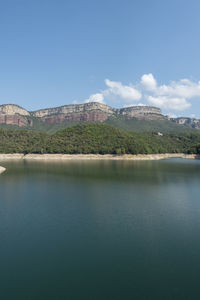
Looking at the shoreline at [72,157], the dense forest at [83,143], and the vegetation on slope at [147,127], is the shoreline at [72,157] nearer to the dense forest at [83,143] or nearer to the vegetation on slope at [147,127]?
the dense forest at [83,143]

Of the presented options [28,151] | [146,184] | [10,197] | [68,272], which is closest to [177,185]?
[146,184]

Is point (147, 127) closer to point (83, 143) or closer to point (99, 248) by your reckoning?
point (83, 143)

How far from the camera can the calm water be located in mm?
10453

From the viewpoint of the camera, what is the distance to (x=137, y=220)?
19.2 m

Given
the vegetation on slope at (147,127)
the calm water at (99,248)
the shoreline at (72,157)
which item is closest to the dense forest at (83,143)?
the shoreline at (72,157)

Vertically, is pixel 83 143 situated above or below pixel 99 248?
above

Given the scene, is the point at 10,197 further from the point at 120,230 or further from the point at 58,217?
the point at 120,230

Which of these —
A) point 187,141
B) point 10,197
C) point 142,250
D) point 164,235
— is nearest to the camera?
point 142,250

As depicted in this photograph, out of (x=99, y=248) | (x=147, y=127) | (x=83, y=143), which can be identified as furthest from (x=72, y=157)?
(x=147, y=127)

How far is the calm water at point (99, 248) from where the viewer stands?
34.3 ft

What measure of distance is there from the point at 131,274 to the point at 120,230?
543 centimetres

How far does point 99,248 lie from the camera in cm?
1420

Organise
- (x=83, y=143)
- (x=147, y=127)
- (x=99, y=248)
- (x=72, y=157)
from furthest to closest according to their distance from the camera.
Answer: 1. (x=147, y=127)
2. (x=83, y=143)
3. (x=72, y=157)
4. (x=99, y=248)

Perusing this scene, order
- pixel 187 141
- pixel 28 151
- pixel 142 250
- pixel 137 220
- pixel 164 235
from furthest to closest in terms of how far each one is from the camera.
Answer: pixel 187 141, pixel 28 151, pixel 137 220, pixel 164 235, pixel 142 250
